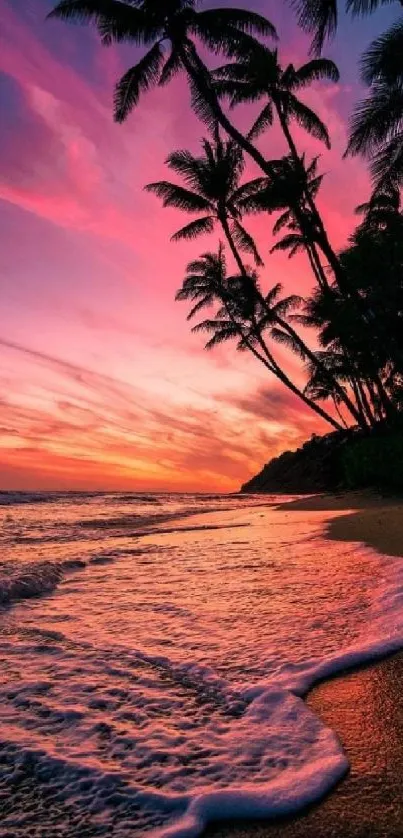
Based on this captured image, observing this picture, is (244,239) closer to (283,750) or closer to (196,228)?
(196,228)

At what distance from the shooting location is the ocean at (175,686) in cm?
147

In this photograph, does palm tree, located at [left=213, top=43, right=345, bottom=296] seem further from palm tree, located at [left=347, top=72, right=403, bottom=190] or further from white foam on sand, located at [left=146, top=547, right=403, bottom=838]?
white foam on sand, located at [left=146, top=547, right=403, bottom=838]

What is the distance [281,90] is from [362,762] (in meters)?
22.8

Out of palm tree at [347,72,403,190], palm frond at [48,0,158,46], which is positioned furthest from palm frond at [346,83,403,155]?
palm frond at [48,0,158,46]

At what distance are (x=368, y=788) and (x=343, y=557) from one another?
3.60 meters

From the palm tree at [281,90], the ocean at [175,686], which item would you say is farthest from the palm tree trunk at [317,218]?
the ocean at [175,686]

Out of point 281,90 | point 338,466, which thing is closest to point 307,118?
point 281,90

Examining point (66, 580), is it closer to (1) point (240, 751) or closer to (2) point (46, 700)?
(2) point (46, 700)

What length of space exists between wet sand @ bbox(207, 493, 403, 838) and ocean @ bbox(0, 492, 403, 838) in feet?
0.15

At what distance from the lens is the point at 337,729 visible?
182 centimetres

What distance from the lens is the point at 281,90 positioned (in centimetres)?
2036

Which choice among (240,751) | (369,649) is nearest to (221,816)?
(240,751)

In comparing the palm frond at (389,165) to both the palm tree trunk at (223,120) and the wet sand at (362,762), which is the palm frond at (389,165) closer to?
the palm tree trunk at (223,120)

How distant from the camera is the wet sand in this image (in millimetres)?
1330
